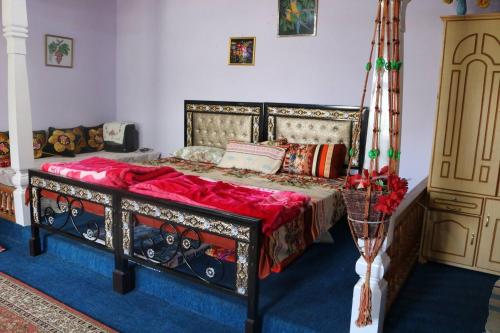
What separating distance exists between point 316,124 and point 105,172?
7.28 ft

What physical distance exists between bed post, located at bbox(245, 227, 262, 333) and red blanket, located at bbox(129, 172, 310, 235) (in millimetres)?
118

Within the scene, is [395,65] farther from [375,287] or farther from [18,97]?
[18,97]

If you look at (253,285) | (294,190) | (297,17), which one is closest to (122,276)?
(253,285)

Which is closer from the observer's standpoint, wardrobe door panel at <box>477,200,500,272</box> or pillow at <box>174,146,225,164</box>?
wardrobe door panel at <box>477,200,500,272</box>

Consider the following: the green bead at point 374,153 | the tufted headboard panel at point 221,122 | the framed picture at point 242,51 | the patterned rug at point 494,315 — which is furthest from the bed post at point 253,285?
the framed picture at point 242,51

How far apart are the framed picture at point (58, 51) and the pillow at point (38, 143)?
0.82m

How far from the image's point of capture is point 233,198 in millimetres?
2559

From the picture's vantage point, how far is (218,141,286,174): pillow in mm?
4070

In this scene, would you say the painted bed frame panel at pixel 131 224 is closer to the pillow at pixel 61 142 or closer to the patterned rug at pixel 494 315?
the patterned rug at pixel 494 315

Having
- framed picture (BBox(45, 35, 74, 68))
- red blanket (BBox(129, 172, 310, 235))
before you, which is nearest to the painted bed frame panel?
red blanket (BBox(129, 172, 310, 235))

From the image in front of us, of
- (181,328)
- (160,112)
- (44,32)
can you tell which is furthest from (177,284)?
(44,32)

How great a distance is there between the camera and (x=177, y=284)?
2.64 meters

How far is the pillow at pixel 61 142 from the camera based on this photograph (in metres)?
4.86

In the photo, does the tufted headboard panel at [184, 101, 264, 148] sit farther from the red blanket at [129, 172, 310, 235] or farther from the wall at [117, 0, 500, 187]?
the red blanket at [129, 172, 310, 235]
